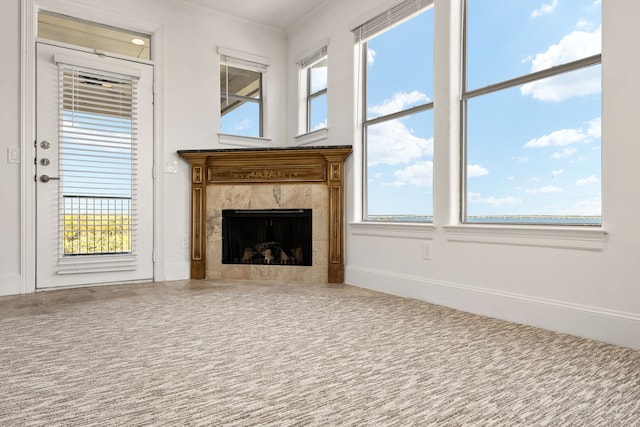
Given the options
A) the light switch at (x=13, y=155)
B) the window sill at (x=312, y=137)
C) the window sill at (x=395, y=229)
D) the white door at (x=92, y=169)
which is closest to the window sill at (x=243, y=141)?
the window sill at (x=312, y=137)

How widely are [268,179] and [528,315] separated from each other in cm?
270

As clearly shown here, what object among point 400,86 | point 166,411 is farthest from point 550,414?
point 400,86

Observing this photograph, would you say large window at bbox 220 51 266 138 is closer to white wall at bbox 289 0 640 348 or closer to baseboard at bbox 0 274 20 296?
white wall at bbox 289 0 640 348

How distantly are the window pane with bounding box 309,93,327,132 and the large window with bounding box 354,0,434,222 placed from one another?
2.30 ft

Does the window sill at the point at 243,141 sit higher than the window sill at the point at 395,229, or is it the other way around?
the window sill at the point at 243,141

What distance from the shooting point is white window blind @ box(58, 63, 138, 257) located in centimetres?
374

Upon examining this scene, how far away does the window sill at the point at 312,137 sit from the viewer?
440 centimetres

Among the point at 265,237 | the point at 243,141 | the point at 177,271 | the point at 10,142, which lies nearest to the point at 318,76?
the point at 243,141

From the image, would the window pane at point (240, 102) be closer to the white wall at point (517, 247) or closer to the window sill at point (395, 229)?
the white wall at point (517, 247)

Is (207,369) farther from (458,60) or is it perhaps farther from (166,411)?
(458,60)

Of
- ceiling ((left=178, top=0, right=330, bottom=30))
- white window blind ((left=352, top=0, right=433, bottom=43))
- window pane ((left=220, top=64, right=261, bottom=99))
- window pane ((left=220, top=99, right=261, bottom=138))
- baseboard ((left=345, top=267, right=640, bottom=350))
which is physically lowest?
baseboard ((left=345, top=267, right=640, bottom=350))

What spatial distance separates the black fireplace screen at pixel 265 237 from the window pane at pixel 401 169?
0.79 meters

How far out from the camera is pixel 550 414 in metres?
1.36

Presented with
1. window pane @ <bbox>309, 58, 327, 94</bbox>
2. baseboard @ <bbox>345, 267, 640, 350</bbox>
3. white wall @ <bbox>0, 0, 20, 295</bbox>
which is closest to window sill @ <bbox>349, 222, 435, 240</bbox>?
baseboard @ <bbox>345, 267, 640, 350</bbox>
